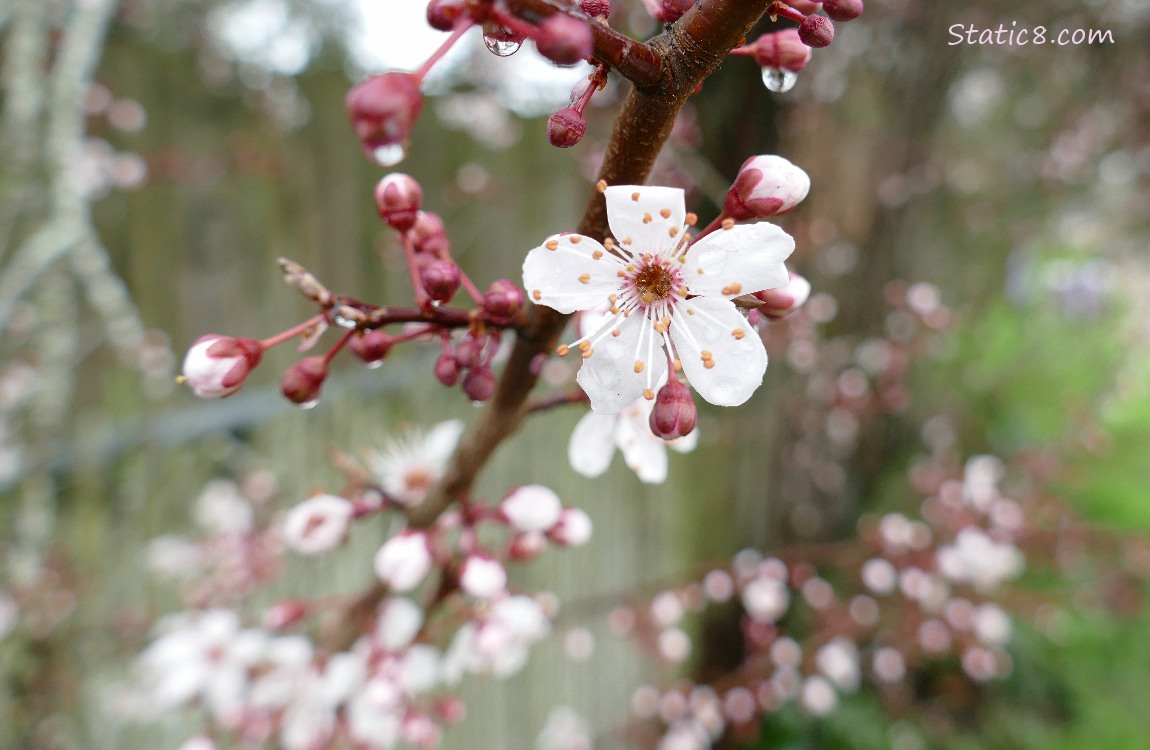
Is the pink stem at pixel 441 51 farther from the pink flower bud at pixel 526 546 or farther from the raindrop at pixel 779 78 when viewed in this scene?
the pink flower bud at pixel 526 546

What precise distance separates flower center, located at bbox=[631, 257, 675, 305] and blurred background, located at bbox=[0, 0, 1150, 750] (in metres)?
1.29

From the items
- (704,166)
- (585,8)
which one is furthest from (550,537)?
(704,166)

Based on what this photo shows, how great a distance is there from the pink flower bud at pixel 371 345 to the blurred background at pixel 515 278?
4.88ft

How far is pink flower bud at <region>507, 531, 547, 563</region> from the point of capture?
1.07 m

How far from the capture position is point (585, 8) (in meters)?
0.58

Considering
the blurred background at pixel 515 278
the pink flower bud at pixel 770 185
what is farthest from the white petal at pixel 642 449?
the blurred background at pixel 515 278

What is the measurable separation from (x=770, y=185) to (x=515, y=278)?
256cm

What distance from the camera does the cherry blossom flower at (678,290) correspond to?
2.10 ft

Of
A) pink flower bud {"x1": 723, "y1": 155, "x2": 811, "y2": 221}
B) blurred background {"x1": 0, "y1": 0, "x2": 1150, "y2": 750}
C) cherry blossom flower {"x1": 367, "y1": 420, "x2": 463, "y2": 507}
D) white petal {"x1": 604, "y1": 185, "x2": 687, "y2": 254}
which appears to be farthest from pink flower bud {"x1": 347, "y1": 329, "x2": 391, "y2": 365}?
blurred background {"x1": 0, "y1": 0, "x2": 1150, "y2": 750}

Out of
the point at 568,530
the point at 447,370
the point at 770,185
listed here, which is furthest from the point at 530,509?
the point at 770,185

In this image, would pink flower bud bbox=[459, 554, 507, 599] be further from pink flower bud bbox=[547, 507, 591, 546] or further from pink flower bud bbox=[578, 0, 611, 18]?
pink flower bud bbox=[578, 0, 611, 18]

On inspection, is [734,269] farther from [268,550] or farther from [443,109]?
[443,109]

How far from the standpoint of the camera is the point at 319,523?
992 mm

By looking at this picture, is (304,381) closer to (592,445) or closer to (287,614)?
(592,445)
